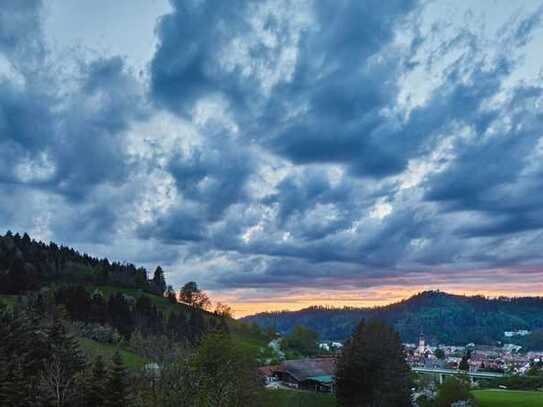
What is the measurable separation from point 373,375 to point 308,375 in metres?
32.2

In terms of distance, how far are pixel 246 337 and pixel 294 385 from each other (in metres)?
74.2

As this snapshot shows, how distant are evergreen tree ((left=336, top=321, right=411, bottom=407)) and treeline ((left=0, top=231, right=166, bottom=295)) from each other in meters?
96.7

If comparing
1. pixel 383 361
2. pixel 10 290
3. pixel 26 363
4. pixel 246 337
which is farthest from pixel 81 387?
pixel 246 337

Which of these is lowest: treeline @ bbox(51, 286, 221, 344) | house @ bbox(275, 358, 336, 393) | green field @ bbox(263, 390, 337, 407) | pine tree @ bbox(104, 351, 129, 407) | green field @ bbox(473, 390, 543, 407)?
green field @ bbox(473, 390, 543, 407)

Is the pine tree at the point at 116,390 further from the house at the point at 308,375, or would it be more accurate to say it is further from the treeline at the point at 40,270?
the treeline at the point at 40,270

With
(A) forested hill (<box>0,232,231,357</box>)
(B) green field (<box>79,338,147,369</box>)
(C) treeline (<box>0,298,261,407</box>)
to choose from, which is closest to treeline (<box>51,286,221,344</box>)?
(A) forested hill (<box>0,232,231,357</box>)

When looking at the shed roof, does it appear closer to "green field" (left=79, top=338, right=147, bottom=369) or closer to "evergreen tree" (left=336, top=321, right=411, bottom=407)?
"evergreen tree" (left=336, top=321, right=411, bottom=407)

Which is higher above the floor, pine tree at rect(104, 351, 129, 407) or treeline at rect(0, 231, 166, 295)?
treeline at rect(0, 231, 166, 295)

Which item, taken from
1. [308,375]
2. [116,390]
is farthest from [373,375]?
[116,390]

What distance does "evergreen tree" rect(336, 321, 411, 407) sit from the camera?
76.4 meters

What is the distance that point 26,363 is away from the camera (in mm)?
55406

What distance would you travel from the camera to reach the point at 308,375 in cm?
10744

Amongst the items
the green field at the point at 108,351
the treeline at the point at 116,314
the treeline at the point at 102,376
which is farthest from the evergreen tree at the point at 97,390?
the treeline at the point at 116,314

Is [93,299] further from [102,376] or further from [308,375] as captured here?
[102,376]
